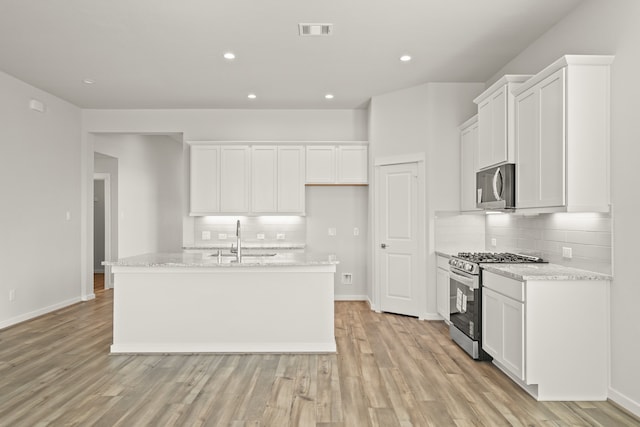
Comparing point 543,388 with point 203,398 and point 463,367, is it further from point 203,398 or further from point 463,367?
point 203,398

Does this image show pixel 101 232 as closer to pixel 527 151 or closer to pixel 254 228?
pixel 254 228

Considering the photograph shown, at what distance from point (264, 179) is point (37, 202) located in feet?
10.0

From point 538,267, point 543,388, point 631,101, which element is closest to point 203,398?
point 543,388

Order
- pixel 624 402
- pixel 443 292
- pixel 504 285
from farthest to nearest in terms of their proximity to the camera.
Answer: pixel 443 292 → pixel 504 285 → pixel 624 402

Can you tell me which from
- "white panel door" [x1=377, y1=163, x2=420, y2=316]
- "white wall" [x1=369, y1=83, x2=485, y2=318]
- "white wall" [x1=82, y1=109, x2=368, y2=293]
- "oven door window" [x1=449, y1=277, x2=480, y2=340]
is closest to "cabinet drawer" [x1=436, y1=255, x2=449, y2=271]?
"white wall" [x1=369, y1=83, x2=485, y2=318]

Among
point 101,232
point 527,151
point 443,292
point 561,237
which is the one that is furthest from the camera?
point 101,232

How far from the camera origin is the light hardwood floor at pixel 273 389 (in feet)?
9.05

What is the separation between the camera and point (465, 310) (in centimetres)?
409

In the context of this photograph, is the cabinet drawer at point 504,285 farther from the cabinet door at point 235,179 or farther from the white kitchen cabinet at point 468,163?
the cabinet door at point 235,179

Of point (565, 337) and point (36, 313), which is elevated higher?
point (565, 337)

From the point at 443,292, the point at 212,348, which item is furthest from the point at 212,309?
the point at 443,292

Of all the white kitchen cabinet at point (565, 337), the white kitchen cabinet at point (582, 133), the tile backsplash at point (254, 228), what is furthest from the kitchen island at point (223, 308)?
the tile backsplash at point (254, 228)

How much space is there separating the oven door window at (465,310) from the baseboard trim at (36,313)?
522 centimetres

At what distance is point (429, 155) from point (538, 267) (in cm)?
229
